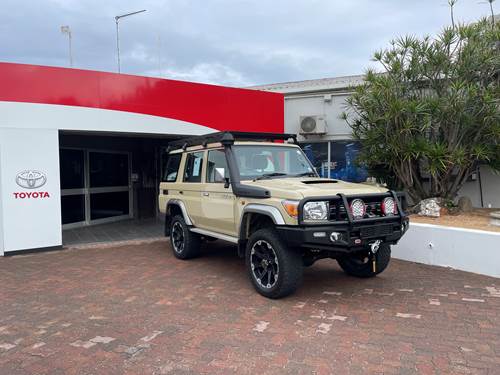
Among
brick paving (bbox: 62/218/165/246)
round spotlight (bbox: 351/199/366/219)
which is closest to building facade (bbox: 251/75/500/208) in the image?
brick paving (bbox: 62/218/165/246)

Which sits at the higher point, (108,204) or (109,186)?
(109,186)

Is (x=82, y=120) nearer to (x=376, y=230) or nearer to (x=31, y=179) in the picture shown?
(x=31, y=179)

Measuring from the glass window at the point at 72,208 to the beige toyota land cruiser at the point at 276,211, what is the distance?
4777 mm

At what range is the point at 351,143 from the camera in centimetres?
A: 1188

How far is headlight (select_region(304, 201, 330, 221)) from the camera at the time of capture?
457cm

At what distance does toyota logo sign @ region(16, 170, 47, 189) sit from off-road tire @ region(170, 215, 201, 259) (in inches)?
103

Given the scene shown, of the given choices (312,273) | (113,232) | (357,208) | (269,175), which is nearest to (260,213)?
(269,175)

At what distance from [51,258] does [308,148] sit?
7.63 meters

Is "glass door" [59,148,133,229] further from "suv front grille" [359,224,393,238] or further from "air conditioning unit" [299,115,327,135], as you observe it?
"suv front grille" [359,224,393,238]

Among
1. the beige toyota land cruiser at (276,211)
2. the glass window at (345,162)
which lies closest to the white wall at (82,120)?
the beige toyota land cruiser at (276,211)

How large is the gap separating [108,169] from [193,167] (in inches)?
233

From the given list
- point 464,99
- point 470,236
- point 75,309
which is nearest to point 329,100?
point 464,99

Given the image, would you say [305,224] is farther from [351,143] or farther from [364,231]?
[351,143]

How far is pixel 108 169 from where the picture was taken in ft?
39.6
